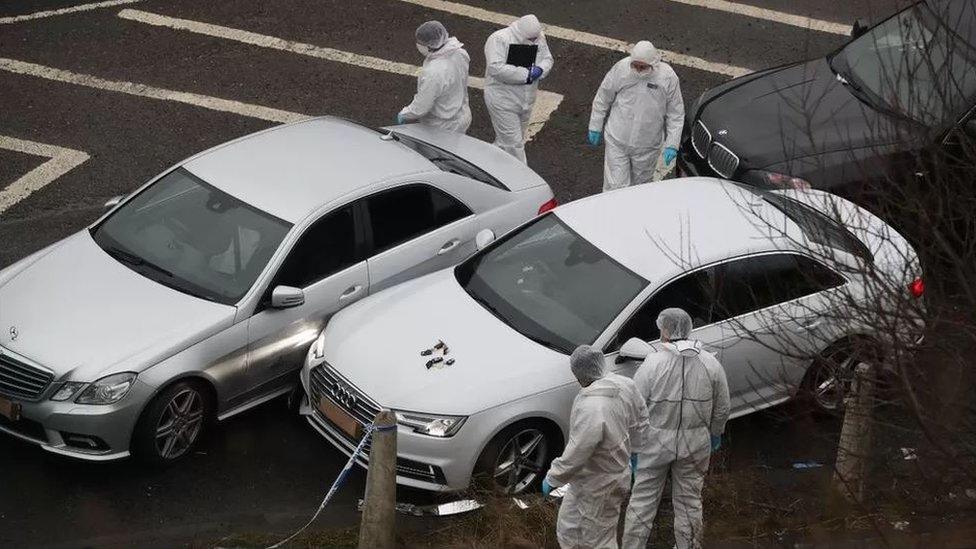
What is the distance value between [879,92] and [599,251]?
11.9 feet

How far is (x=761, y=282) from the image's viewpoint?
979cm

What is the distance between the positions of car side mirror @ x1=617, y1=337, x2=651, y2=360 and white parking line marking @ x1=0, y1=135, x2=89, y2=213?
634 centimetres

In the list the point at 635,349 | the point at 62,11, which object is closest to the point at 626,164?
the point at 635,349

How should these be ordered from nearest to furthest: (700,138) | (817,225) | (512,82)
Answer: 1. (817,225)
2. (700,138)
3. (512,82)

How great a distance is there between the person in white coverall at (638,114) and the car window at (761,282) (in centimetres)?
280

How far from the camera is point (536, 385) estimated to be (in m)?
9.07

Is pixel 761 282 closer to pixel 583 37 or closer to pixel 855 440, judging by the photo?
pixel 855 440

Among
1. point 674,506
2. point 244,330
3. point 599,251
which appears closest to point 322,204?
point 244,330

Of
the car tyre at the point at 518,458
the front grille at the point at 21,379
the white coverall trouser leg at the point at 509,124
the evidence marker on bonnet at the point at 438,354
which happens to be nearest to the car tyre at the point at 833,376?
the car tyre at the point at 518,458

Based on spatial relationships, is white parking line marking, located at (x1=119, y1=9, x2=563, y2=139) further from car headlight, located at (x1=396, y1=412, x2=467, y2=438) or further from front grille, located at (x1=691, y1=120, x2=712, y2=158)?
car headlight, located at (x1=396, y1=412, x2=467, y2=438)

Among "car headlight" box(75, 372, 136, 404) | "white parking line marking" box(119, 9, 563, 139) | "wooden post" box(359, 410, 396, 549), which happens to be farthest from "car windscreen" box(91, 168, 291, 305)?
"white parking line marking" box(119, 9, 563, 139)

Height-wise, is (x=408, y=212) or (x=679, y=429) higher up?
(x=408, y=212)

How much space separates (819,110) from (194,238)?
5461 millimetres

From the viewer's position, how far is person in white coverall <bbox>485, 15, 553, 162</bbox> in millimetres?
13086
